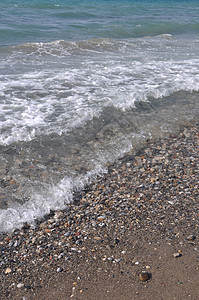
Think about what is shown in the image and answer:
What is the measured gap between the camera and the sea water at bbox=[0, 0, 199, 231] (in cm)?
478

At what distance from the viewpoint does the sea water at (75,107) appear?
4777 mm

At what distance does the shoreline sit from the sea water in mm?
378

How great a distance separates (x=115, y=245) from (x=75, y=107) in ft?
14.8

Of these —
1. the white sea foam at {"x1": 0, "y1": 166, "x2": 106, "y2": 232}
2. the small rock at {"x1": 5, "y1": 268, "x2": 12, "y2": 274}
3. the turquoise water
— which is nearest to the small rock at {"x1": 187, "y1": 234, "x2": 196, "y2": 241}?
the white sea foam at {"x1": 0, "y1": 166, "x2": 106, "y2": 232}

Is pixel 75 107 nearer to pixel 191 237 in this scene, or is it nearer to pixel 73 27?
pixel 191 237

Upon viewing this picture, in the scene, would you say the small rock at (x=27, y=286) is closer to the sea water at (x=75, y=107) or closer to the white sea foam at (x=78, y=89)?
the sea water at (x=75, y=107)

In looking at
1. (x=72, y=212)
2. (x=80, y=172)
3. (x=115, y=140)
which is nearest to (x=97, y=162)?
(x=80, y=172)

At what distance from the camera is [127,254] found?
348 cm

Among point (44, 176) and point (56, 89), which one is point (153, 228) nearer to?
point (44, 176)

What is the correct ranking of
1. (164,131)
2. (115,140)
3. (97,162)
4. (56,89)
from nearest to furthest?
(97,162)
(115,140)
(164,131)
(56,89)

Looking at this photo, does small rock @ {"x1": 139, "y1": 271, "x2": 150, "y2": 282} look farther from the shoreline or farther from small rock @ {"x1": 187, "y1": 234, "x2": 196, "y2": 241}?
small rock @ {"x1": 187, "y1": 234, "x2": 196, "y2": 241}

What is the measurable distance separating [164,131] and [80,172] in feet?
7.96

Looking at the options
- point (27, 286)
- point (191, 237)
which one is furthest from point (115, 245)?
point (27, 286)

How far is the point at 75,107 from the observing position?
24.6 ft
